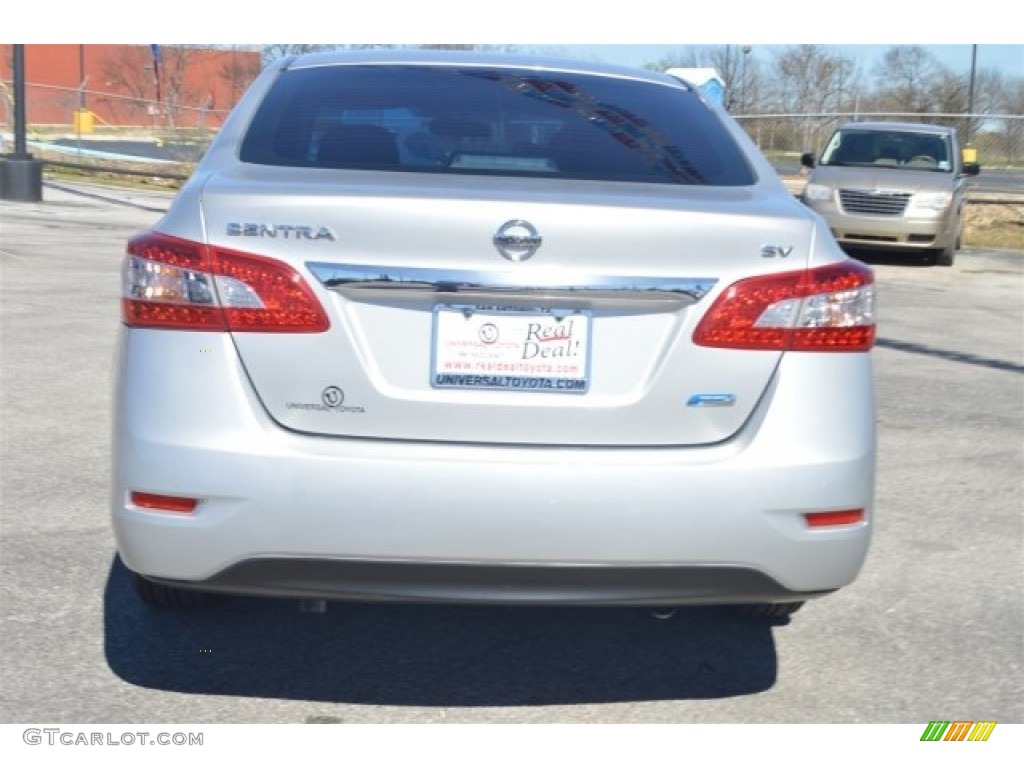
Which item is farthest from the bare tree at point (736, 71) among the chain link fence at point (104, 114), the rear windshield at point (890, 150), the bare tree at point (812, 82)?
the rear windshield at point (890, 150)

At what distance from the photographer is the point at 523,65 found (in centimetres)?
441

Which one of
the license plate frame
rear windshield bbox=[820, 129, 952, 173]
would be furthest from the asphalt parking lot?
rear windshield bbox=[820, 129, 952, 173]

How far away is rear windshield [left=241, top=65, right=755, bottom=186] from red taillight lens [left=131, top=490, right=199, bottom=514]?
0.92 meters

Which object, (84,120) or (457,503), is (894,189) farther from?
(84,120)

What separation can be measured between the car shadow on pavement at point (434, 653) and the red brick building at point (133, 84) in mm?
29785

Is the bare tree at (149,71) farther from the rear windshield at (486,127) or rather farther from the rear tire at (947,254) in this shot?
the rear windshield at (486,127)

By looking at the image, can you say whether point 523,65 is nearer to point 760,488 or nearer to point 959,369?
point 760,488

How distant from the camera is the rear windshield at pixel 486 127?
12.3 ft

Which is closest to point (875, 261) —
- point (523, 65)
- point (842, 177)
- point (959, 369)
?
point (842, 177)

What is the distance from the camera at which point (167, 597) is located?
13.6 feet

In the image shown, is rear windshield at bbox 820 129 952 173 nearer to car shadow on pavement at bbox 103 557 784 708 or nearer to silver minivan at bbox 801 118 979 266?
silver minivan at bbox 801 118 979 266

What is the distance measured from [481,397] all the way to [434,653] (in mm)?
1190

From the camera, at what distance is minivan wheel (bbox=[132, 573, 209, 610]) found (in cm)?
407

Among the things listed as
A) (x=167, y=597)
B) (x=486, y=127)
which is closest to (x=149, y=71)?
(x=167, y=597)
